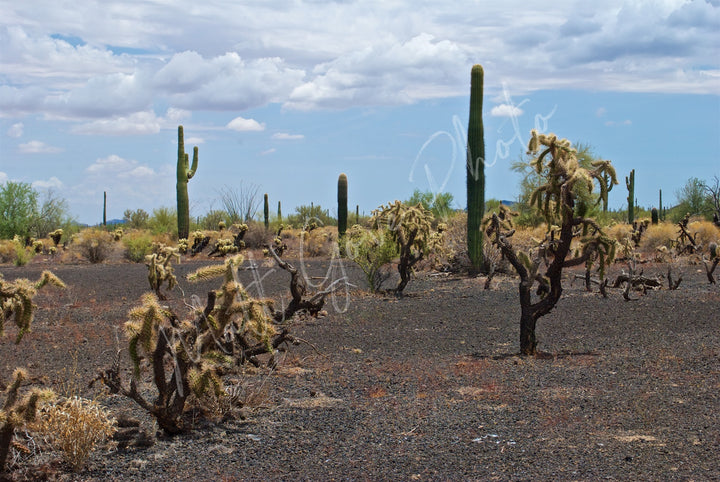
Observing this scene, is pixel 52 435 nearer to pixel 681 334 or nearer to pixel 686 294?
pixel 681 334

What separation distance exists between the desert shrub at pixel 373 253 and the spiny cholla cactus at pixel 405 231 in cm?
19

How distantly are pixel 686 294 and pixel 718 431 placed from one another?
31.1 ft

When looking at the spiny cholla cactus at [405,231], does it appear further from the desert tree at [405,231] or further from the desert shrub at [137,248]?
the desert shrub at [137,248]

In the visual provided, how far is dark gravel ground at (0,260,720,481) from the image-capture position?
5492 millimetres

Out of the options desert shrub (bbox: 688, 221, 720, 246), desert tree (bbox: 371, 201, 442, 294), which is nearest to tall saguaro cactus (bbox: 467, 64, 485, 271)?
desert tree (bbox: 371, 201, 442, 294)

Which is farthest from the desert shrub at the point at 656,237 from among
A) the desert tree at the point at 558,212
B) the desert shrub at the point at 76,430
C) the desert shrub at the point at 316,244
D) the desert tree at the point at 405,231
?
the desert shrub at the point at 76,430

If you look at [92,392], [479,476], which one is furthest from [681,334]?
[92,392]

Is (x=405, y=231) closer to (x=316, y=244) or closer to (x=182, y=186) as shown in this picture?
(x=316, y=244)

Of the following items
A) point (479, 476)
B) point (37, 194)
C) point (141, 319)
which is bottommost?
point (479, 476)

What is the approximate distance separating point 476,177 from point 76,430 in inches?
624

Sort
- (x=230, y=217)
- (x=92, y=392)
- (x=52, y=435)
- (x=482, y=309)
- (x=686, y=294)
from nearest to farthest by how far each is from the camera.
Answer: (x=52, y=435), (x=92, y=392), (x=482, y=309), (x=686, y=294), (x=230, y=217)

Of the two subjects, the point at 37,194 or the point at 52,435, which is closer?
the point at 52,435

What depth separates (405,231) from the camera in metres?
17.0

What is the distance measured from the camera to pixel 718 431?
6.05m
